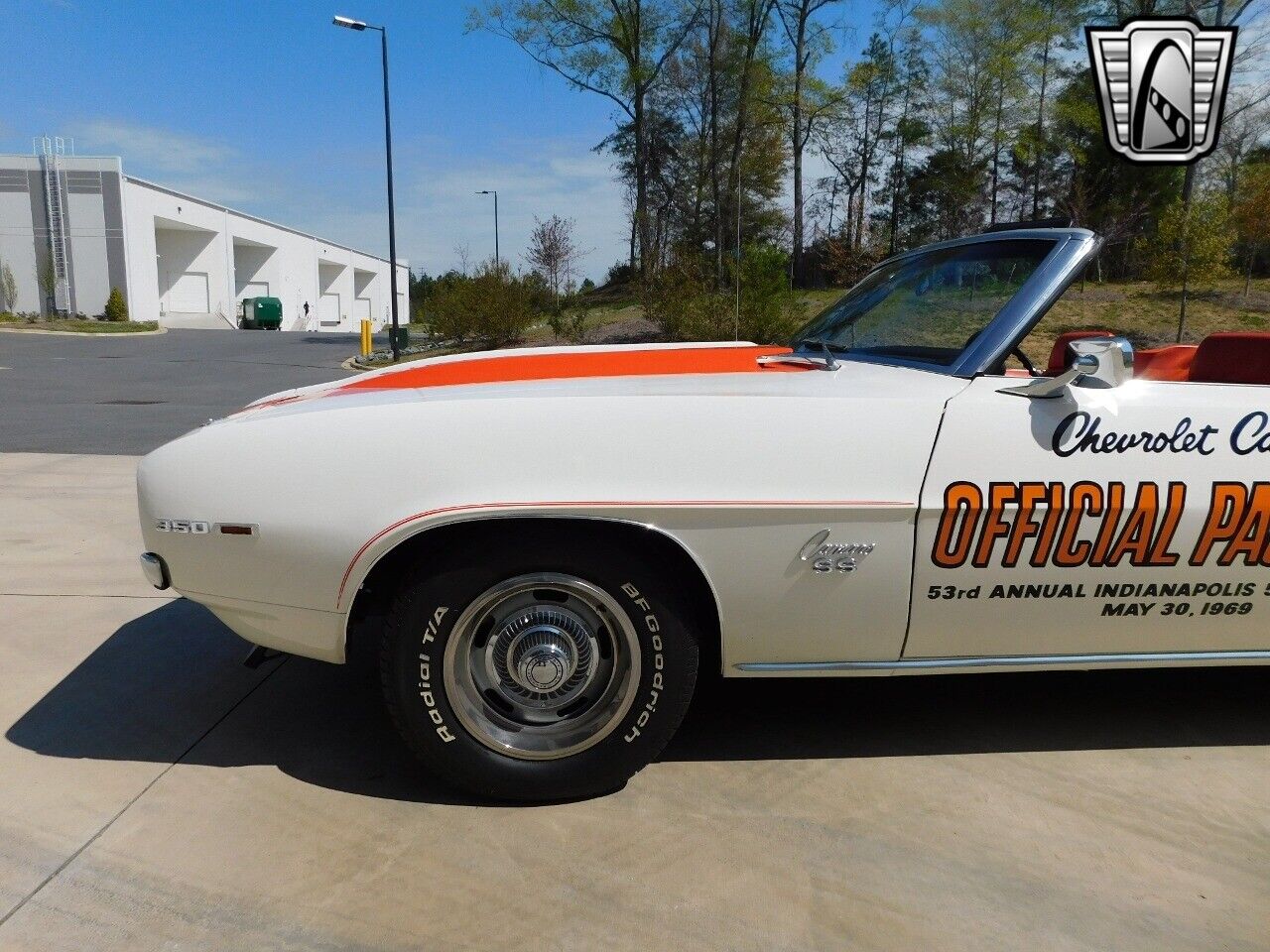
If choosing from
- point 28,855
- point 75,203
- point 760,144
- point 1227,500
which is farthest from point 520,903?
point 75,203

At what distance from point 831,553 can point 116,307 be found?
159 ft

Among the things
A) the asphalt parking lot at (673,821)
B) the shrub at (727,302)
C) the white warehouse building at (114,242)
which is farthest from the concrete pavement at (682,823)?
the white warehouse building at (114,242)

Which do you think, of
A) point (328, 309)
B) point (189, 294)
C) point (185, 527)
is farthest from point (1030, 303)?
point (328, 309)

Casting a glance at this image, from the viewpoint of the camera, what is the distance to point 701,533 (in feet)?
7.84

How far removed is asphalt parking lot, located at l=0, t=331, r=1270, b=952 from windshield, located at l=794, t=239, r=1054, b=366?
121 cm

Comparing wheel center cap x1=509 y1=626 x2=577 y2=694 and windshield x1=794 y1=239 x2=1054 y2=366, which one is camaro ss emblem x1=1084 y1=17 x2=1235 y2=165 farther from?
wheel center cap x1=509 y1=626 x2=577 y2=694

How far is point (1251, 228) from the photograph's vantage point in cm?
2102

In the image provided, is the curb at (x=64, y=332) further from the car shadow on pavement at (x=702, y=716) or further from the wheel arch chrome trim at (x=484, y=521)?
the wheel arch chrome trim at (x=484, y=521)

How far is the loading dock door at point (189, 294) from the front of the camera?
Result: 53.0 meters

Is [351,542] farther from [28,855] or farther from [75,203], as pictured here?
[75,203]

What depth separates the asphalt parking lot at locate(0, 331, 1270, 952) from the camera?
2.08 m

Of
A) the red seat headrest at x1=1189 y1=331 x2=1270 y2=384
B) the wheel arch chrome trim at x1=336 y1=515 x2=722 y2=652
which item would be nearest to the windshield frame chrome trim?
the red seat headrest at x1=1189 y1=331 x2=1270 y2=384

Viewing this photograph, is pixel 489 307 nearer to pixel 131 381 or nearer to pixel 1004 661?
pixel 131 381

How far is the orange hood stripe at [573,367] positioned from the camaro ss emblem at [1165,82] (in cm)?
601
